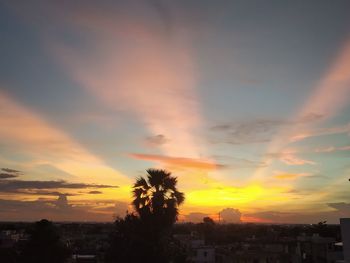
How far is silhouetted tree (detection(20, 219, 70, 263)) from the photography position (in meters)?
Answer: 28.1

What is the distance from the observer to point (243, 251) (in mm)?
53562

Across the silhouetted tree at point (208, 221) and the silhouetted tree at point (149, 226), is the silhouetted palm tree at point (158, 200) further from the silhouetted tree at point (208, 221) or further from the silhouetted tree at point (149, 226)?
the silhouetted tree at point (208, 221)

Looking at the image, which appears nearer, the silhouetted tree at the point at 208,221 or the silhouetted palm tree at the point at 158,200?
the silhouetted palm tree at the point at 158,200

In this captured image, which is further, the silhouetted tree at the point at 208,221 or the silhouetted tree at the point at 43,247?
the silhouetted tree at the point at 208,221

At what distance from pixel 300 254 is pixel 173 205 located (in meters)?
31.0

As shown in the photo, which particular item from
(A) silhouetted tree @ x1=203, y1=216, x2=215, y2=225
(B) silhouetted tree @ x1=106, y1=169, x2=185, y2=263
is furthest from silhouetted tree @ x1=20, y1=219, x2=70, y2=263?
(A) silhouetted tree @ x1=203, y1=216, x2=215, y2=225

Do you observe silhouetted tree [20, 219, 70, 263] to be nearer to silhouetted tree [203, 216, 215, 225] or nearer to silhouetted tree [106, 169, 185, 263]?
silhouetted tree [106, 169, 185, 263]

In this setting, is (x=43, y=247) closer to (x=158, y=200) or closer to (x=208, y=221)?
(x=158, y=200)

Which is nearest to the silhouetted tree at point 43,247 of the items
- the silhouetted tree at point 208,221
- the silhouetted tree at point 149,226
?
the silhouetted tree at point 149,226

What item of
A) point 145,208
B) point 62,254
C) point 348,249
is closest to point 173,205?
point 145,208

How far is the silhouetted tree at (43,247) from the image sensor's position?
2814 cm

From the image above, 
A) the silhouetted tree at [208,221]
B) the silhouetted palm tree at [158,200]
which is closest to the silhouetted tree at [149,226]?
the silhouetted palm tree at [158,200]

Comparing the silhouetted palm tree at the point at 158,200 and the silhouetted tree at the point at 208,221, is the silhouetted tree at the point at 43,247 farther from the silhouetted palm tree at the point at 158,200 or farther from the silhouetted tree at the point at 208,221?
the silhouetted tree at the point at 208,221

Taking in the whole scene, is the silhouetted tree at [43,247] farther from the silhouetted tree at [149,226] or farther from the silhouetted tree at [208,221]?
the silhouetted tree at [208,221]
